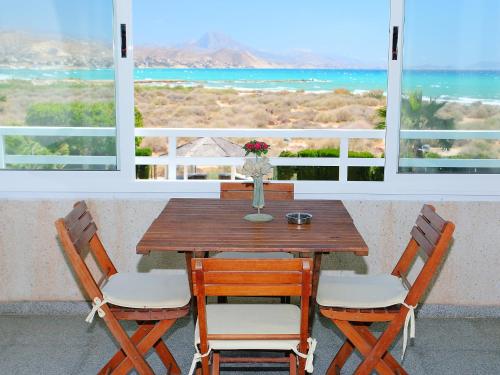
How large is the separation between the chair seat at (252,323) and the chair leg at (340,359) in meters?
0.56

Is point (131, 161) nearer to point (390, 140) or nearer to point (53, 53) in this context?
point (53, 53)

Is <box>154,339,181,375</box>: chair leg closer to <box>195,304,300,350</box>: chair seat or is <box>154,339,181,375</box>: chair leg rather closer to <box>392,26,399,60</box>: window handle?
<box>195,304,300,350</box>: chair seat

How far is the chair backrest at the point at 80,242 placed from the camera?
107 inches

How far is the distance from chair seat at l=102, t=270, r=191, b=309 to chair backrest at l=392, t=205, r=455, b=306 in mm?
982

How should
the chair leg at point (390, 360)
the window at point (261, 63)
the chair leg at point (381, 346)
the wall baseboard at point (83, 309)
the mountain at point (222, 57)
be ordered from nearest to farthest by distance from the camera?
the chair leg at point (381, 346) < the chair leg at point (390, 360) < the wall baseboard at point (83, 309) < the window at point (261, 63) < the mountain at point (222, 57)

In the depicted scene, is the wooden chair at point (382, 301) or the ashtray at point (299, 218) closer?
the wooden chair at point (382, 301)

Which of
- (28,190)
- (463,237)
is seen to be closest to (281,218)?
(463,237)

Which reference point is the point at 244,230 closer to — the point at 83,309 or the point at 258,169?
the point at 258,169

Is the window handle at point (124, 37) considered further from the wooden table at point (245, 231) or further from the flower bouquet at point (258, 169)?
the flower bouquet at point (258, 169)

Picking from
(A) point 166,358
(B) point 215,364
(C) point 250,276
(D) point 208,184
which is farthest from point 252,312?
(D) point 208,184

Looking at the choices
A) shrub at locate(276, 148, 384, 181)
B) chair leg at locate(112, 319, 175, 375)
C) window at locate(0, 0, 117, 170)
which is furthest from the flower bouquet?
shrub at locate(276, 148, 384, 181)

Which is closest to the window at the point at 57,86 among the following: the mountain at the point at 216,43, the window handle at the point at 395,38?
the window handle at the point at 395,38

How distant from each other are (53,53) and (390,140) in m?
2.06

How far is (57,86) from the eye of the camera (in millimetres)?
3986
